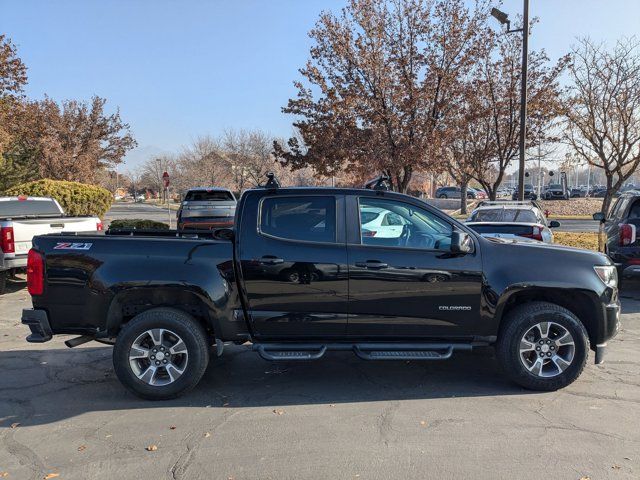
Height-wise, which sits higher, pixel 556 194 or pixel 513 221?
pixel 556 194

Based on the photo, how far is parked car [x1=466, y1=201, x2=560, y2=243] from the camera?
9.79 meters

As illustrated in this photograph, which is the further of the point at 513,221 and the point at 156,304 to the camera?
the point at 513,221

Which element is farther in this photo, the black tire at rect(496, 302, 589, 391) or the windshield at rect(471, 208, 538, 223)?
the windshield at rect(471, 208, 538, 223)

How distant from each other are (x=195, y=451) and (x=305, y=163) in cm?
1347

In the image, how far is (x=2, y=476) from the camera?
352cm

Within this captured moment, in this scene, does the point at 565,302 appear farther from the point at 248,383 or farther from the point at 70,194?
the point at 70,194

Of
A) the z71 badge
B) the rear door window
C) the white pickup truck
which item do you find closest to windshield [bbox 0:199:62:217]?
the white pickup truck

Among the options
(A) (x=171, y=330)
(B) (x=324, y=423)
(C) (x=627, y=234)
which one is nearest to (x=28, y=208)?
(A) (x=171, y=330)

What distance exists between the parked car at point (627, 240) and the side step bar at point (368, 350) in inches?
211

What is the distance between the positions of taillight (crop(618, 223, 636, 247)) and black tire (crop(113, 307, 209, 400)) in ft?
24.2

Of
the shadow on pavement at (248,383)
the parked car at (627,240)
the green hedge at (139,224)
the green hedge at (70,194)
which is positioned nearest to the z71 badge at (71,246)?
the shadow on pavement at (248,383)

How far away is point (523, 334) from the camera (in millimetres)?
4867

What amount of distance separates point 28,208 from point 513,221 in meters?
10.0

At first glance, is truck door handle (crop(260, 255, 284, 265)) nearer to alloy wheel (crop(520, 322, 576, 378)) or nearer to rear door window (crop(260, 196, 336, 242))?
rear door window (crop(260, 196, 336, 242))
